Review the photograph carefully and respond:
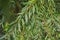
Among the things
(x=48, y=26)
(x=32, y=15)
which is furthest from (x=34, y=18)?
(x=48, y=26)

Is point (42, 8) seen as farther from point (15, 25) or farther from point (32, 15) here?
point (15, 25)

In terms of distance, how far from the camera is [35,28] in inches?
65.4

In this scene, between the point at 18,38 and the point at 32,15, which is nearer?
the point at 18,38

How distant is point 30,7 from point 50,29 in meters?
0.28

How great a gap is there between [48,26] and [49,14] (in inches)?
4.7

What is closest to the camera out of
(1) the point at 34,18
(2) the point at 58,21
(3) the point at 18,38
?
(3) the point at 18,38

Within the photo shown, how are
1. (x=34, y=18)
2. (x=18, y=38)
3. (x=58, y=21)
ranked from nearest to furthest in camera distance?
1. (x=18, y=38)
2. (x=34, y=18)
3. (x=58, y=21)

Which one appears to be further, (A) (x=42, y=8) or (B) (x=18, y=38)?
(A) (x=42, y=8)

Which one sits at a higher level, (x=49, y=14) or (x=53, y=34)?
(x=49, y=14)

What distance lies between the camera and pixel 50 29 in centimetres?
167

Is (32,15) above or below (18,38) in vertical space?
above

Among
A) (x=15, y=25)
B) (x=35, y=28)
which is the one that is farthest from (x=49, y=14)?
(x=15, y=25)

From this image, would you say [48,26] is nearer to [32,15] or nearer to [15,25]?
[32,15]

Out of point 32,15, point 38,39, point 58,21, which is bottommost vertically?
point 38,39
